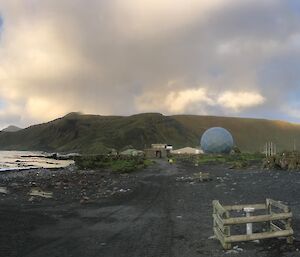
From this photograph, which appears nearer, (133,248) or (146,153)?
(133,248)

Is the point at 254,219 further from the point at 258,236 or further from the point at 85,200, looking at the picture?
the point at 85,200

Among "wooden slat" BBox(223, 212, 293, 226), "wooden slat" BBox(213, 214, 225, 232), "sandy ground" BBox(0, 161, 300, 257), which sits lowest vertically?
"sandy ground" BBox(0, 161, 300, 257)

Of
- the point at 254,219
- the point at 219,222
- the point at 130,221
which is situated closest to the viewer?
the point at 254,219

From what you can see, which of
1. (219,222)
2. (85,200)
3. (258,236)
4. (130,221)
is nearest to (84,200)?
(85,200)

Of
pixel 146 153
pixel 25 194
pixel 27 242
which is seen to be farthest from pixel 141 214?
pixel 146 153

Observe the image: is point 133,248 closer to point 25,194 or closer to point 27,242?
point 27,242

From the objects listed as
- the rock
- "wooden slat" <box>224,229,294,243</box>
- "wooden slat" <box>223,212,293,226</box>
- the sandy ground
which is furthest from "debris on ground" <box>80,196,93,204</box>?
"wooden slat" <box>223,212,293,226</box>

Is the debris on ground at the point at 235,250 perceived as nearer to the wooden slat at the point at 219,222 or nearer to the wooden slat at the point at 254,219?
the wooden slat at the point at 219,222

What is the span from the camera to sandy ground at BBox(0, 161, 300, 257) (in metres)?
15.6

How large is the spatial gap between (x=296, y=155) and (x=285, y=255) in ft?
149

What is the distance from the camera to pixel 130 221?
21969 millimetres

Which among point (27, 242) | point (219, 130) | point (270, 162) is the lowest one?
point (27, 242)

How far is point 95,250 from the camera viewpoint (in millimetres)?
15938

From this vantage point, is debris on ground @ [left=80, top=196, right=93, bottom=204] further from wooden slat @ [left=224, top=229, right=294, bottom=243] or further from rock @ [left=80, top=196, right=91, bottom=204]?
wooden slat @ [left=224, top=229, right=294, bottom=243]
